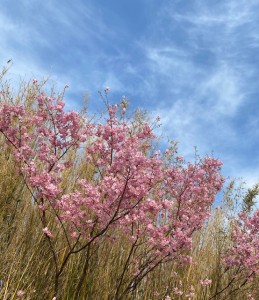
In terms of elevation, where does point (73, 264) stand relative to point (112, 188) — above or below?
below

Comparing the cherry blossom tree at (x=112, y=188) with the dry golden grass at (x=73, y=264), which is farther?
the dry golden grass at (x=73, y=264)

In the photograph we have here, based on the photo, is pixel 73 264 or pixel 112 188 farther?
pixel 73 264

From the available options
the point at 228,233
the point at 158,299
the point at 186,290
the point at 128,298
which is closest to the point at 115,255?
the point at 128,298

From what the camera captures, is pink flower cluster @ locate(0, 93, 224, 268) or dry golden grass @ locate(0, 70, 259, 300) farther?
dry golden grass @ locate(0, 70, 259, 300)

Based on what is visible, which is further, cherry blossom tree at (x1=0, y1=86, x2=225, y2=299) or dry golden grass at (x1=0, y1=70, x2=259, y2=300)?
dry golden grass at (x1=0, y1=70, x2=259, y2=300)

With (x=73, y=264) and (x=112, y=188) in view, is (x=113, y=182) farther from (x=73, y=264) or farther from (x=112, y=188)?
(x=73, y=264)

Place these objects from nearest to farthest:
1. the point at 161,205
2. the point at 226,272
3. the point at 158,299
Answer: the point at 161,205
the point at 158,299
the point at 226,272

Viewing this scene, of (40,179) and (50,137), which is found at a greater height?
(50,137)

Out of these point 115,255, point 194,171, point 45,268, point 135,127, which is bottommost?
point 45,268

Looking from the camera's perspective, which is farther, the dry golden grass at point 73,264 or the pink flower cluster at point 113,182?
the dry golden grass at point 73,264

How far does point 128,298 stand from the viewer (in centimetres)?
430

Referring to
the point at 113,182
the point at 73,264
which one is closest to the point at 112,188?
the point at 113,182

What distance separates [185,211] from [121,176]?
1.41 m

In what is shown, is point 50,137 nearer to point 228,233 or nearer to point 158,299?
point 158,299
